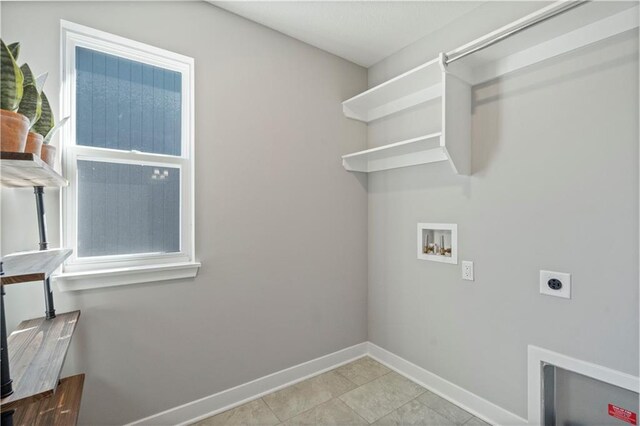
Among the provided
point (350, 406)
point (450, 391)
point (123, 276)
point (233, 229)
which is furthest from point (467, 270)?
point (123, 276)

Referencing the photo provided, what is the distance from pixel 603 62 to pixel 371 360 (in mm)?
2468

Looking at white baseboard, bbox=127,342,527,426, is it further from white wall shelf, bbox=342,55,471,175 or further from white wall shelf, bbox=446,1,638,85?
white wall shelf, bbox=446,1,638,85

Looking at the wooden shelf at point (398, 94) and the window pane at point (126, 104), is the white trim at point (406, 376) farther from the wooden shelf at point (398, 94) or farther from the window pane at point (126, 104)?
the wooden shelf at point (398, 94)

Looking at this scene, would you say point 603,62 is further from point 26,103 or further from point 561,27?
point 26,103

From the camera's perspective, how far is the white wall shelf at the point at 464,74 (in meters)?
1.42

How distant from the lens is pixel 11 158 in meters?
0.79

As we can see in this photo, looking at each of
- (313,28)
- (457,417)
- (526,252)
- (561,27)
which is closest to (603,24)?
(561,27)

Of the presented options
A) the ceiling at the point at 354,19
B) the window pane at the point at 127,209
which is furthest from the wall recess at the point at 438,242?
the window pane at the point at 127,209

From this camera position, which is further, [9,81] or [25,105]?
[25,105]

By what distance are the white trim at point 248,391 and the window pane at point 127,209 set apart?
95 centimetres

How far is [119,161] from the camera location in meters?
1.68

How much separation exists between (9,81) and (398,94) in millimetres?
2117

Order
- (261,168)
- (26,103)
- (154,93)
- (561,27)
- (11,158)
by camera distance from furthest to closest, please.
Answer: (261,168)
(154,93)
(561,27)
(26,103)
(11,158)

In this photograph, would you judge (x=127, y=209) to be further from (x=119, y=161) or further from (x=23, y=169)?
(x=23, y=169)
